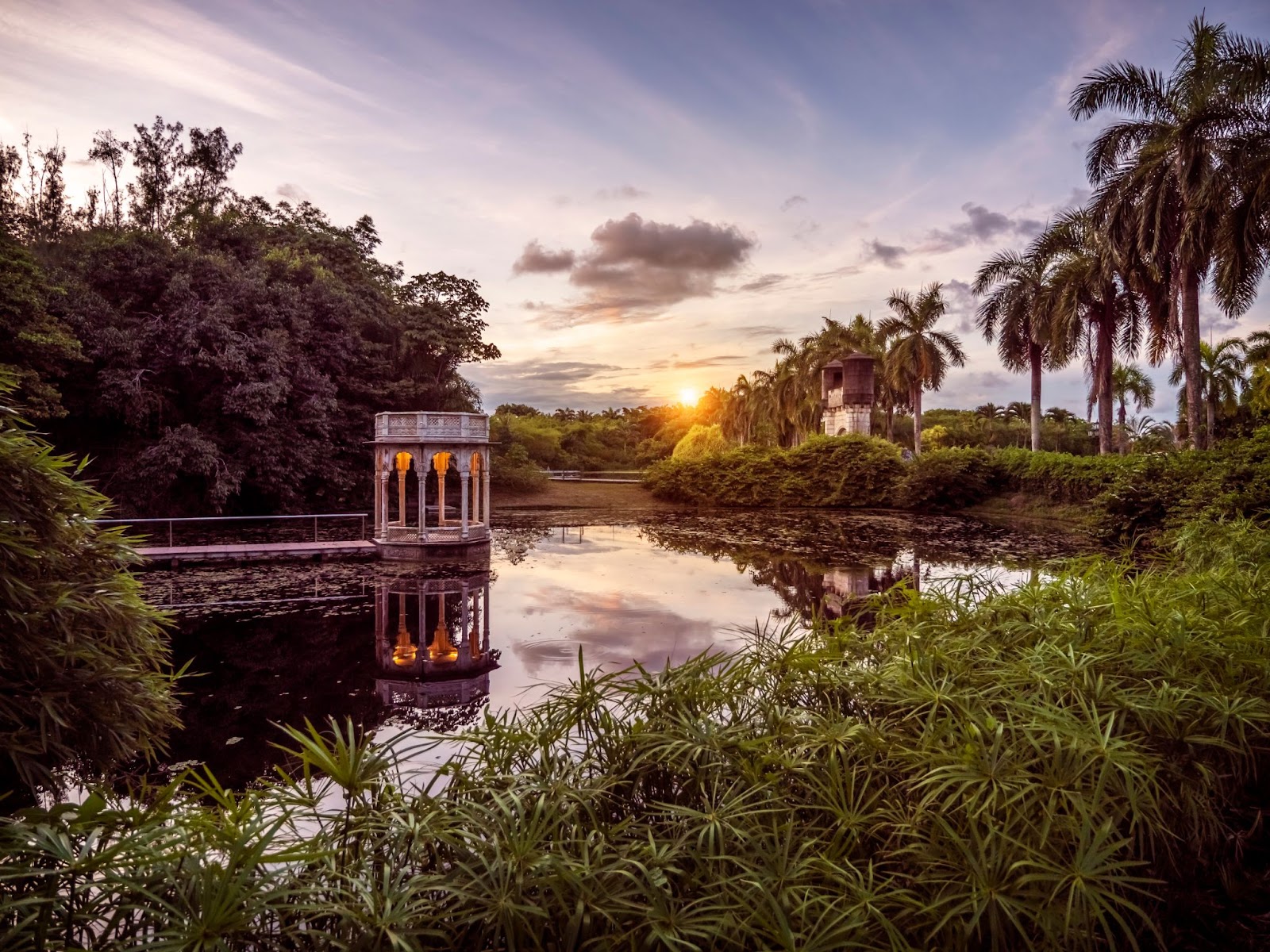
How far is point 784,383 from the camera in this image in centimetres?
4700

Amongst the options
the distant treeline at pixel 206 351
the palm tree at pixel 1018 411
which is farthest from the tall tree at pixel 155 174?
the palm tree at pixel 1018 411

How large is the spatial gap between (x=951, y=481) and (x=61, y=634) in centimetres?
3044

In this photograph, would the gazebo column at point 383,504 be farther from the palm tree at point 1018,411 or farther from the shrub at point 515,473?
the palm tree at point 1018,411

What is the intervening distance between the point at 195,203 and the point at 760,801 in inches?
1512

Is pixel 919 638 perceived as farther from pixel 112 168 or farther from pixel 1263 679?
pixel 112 168

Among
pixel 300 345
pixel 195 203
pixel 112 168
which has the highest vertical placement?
pixel 112 168

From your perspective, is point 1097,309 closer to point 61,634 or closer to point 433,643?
point 433,643

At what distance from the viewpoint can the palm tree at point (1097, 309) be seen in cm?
2369

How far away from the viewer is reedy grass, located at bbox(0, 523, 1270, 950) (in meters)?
2.10

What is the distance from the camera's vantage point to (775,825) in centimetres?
254

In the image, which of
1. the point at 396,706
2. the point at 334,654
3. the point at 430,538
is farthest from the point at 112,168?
the point at 396,706

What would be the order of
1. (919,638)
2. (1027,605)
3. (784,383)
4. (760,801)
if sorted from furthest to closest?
(784,383)
(1027,605)
(919,638)
(760,801)

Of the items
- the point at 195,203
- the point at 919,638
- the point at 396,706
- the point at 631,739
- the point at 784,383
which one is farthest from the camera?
the point at 784,383

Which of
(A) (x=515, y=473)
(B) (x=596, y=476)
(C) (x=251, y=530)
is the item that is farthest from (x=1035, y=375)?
(B) (x=596, y=476)
